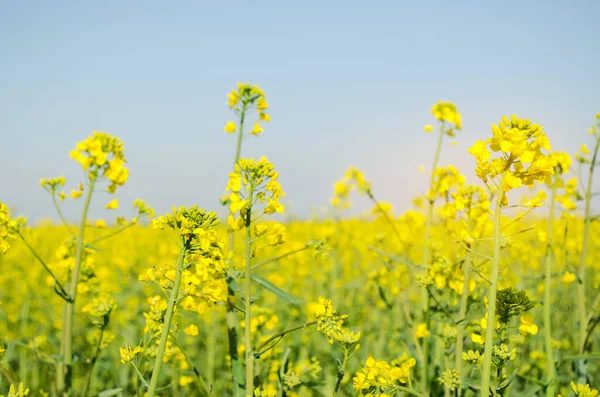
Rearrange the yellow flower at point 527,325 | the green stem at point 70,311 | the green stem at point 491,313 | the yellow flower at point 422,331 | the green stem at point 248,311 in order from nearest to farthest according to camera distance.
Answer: the green stem at point 491,313 → the yellow flower at point 527,325 → the green stem at point 248,311 → the green stem at point 70,311 → the yellow flower at point 422,331

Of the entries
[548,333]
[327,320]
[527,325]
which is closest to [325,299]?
[327,320]

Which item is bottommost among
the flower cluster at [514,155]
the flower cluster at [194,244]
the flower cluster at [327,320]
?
the flower cluster at [327,320]

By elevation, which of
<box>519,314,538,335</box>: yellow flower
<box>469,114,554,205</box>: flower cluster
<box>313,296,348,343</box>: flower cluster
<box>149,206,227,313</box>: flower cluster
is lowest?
<box>313,296,348,343</box>: flower cluster

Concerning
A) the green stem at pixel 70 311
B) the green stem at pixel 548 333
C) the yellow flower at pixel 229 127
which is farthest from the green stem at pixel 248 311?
the green stem at pixel 548 333

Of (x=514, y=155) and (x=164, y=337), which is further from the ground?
(x=514, y=155)

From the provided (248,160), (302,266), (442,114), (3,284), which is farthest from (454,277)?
(3,284)

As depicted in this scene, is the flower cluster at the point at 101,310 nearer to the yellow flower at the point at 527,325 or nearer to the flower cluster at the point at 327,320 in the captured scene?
the flower cluster at the point at 327,320

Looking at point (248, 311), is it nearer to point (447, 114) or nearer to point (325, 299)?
point (325, 299)

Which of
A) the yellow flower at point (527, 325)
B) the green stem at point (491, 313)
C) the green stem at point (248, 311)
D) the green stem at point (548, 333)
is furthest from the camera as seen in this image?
the green stem at point (548, 333)

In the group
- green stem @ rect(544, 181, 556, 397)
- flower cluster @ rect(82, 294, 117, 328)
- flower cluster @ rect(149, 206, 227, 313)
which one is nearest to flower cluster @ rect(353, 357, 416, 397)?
flower cluster @ rect(149, 206, 227, 313)

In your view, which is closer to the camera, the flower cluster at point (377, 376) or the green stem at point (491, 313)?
the green stem at point (491, 313)

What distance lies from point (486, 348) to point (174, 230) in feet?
4.17

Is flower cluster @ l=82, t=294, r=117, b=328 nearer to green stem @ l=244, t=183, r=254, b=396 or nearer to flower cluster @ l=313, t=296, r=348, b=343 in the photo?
green stem @ l=244, t=183, r=254, b=396

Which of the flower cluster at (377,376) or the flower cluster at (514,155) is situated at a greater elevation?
the flower cluster at (514,155)
